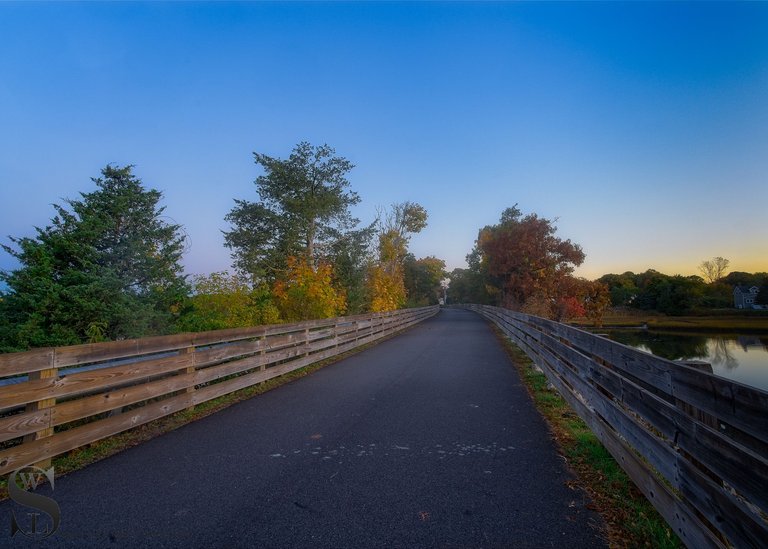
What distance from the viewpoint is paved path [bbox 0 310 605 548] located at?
2.67 metres

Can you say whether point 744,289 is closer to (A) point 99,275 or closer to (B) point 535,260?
(B) point 535,260

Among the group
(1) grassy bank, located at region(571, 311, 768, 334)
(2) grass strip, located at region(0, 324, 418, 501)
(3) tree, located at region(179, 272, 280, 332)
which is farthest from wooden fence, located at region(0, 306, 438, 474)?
(1) grassy bank, located at region(571, 311, 768, 334)

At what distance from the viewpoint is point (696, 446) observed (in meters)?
2.22

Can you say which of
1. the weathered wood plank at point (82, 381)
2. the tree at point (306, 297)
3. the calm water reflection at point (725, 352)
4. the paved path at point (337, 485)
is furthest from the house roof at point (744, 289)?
the weathered wood plank at point (82, 381)

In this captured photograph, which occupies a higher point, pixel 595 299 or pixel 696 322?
pixel 595 299

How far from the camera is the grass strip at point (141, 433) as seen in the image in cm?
386

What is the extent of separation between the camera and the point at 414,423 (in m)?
5.08

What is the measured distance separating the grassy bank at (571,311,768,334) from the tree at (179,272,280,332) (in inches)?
611

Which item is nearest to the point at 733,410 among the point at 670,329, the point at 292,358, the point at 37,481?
the point at 37,481

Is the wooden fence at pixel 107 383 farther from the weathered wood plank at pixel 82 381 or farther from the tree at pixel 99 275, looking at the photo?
the tree at pixel 99 275

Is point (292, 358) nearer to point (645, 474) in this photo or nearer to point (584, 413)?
point (584, 413)

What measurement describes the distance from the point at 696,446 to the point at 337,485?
8.49 feet

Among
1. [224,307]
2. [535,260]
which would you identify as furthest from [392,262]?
[224,307]

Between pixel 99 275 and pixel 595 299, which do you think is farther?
pixel 595 299
